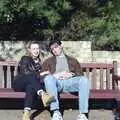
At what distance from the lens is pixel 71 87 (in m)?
8.26

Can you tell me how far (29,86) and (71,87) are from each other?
2.08ft

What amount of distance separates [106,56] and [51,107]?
342cm

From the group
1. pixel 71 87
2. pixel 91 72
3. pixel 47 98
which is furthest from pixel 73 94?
pixel 91 72

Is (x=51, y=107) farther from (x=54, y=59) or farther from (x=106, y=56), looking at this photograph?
(x=106, y=56)

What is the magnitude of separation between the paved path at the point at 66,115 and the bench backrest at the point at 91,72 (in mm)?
690

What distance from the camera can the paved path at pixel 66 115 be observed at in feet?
27.6

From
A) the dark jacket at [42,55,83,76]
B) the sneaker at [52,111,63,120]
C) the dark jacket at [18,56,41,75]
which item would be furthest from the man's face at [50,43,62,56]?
the sneaker at [52,111,63,120]

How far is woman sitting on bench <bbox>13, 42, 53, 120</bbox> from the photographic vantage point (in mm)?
7941

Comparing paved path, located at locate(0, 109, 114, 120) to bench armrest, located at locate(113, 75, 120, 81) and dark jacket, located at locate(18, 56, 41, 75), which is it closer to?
bench armrest, located at locate(113, 75, 120, 81)

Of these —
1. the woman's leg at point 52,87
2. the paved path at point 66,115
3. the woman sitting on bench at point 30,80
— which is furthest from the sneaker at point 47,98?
the paved path at point 66,115

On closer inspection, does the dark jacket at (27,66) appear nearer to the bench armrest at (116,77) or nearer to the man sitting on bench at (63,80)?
the man sitting on bench at (63,80)

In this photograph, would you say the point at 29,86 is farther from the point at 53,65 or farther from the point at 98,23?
the point at 98,23

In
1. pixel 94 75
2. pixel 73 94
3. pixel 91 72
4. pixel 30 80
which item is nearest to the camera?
pixel 30 80

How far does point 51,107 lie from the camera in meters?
7.99
